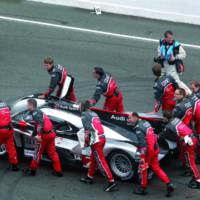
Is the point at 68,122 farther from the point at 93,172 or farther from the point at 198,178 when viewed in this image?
the point at 198,178

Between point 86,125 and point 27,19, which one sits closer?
point 86,125

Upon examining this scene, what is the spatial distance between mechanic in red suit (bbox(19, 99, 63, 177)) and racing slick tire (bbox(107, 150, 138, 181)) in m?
1.08

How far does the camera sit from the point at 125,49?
20.9 metres

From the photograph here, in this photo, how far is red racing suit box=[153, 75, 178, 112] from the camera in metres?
15.5

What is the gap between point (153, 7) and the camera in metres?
23.2

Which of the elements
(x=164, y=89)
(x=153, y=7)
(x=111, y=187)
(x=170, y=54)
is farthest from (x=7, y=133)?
(x=153, y=7)

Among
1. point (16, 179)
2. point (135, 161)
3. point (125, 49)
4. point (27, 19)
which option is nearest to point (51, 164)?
point (16, 179)

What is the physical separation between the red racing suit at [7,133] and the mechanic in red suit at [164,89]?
3.38m

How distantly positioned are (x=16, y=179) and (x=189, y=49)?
8747mm

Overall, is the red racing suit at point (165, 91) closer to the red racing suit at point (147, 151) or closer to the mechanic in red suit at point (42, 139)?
the red racing suit at point (147, 151)

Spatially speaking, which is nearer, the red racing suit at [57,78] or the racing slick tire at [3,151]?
the racing slick tire at [3,151]

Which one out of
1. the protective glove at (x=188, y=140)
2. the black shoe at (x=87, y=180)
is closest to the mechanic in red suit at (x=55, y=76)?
the black shoe at (x=87, y=180)

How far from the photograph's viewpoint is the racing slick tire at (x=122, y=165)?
13.6 m

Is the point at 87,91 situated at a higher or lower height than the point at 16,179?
higher
